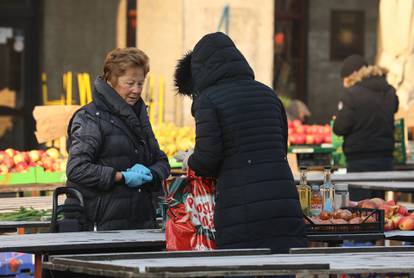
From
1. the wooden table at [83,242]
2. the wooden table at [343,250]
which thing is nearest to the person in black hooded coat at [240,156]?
the wooden table at [343,250]

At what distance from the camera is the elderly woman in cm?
764

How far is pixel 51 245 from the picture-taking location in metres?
6.84

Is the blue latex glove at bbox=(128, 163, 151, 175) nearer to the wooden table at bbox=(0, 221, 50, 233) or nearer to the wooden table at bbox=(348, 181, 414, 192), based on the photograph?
the wooden table at bbox=(0, 221, 50, 233)

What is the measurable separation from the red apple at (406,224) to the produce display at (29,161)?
5362 millimetres

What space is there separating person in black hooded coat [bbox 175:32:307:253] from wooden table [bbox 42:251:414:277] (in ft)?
1.55

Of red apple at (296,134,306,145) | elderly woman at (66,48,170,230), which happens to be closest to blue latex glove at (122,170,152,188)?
elderly woman at (66,48,170,230)

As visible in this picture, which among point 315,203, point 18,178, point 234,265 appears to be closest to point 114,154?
point 315,203

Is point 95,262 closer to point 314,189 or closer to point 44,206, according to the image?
point 314,189

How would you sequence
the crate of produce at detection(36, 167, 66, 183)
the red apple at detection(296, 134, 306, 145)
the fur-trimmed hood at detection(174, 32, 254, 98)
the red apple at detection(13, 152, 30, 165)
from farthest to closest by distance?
1. the red apple at detection(296, 134, 306, 145)
2. the red apple at detection(13, 152, 30, 165)
3. the crate of produce at detection(36, 167, 66, 183)
4. the fur-trimmed hood at detection(174, 32, 254, 98)

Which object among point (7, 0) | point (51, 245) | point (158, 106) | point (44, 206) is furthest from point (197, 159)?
point (7, 0)

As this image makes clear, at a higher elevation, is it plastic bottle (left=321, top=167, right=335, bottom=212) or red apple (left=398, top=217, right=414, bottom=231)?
plastic bottle (left=321, top=167, right=335, bottom=212)

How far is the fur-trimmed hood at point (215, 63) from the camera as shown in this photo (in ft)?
22.2

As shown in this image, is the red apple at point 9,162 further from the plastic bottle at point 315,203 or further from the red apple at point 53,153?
the plastic bottle at point 315,203

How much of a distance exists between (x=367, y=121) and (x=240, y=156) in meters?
6.63
